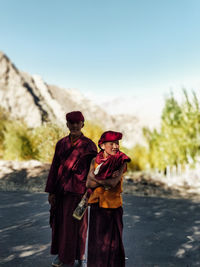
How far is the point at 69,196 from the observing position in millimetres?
3398

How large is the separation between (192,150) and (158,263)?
1069cm

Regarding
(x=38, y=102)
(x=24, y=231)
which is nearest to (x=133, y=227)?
(x=24, y=231)

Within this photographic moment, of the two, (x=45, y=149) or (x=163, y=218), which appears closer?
(x=163, y=218)

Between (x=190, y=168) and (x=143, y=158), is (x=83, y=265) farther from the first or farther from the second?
(x=143, y=158)

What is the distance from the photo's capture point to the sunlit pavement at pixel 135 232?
386 cm

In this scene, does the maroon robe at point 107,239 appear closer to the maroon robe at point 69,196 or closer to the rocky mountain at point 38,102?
the maroon robe at point 69,196

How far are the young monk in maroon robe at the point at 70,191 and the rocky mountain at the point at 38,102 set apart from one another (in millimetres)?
30634

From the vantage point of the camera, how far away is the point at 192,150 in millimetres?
13844

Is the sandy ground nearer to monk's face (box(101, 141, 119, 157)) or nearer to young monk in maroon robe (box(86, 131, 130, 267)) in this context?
young monk in maroon robe (box(86, 131, 130, 267))

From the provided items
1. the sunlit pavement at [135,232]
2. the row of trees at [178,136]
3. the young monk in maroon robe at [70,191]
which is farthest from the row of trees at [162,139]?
the young monk in maroon robe at [70,191]

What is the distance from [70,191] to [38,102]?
51.7 meters

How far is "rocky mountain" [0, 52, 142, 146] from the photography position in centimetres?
4699

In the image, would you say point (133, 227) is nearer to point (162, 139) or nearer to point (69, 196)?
point (69, 196)

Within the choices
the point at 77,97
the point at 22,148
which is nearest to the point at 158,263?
the point at 22,148
